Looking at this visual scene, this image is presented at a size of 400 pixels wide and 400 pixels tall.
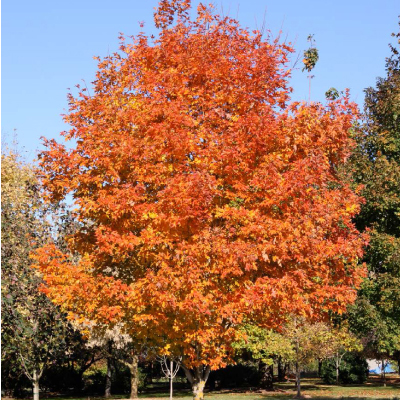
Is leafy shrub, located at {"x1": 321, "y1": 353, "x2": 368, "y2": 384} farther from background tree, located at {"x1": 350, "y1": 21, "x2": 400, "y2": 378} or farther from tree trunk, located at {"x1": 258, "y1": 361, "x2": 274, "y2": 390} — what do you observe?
background tree, located at {"x1": 350, "y1": 21, "x2": 400, "y2": 378}

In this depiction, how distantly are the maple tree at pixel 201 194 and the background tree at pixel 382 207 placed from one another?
348 inches

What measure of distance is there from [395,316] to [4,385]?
27.4 metres

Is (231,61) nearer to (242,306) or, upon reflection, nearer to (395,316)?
(242,306)

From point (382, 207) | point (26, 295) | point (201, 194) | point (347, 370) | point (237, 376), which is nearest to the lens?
point (201, 194)

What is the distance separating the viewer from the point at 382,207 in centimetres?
2270

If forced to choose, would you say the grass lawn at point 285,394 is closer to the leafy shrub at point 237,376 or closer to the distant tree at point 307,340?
the leafy shrub at point 237,376

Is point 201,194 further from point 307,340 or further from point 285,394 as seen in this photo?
point 285,394

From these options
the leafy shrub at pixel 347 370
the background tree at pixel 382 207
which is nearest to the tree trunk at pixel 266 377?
the leafy shrub at pixel 347 370

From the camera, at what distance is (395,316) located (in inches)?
920

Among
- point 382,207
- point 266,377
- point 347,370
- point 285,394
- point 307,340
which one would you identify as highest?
point 382,207

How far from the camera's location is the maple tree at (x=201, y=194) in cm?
1216

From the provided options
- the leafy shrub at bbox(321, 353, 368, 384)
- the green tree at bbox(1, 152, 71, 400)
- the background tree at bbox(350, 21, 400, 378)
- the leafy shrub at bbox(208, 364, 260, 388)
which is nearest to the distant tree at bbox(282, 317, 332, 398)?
the leafy shrub at bbox(208, 364, 260, 388)

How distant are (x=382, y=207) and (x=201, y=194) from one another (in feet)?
42.9

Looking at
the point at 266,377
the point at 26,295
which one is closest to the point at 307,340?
the point at 266,377
